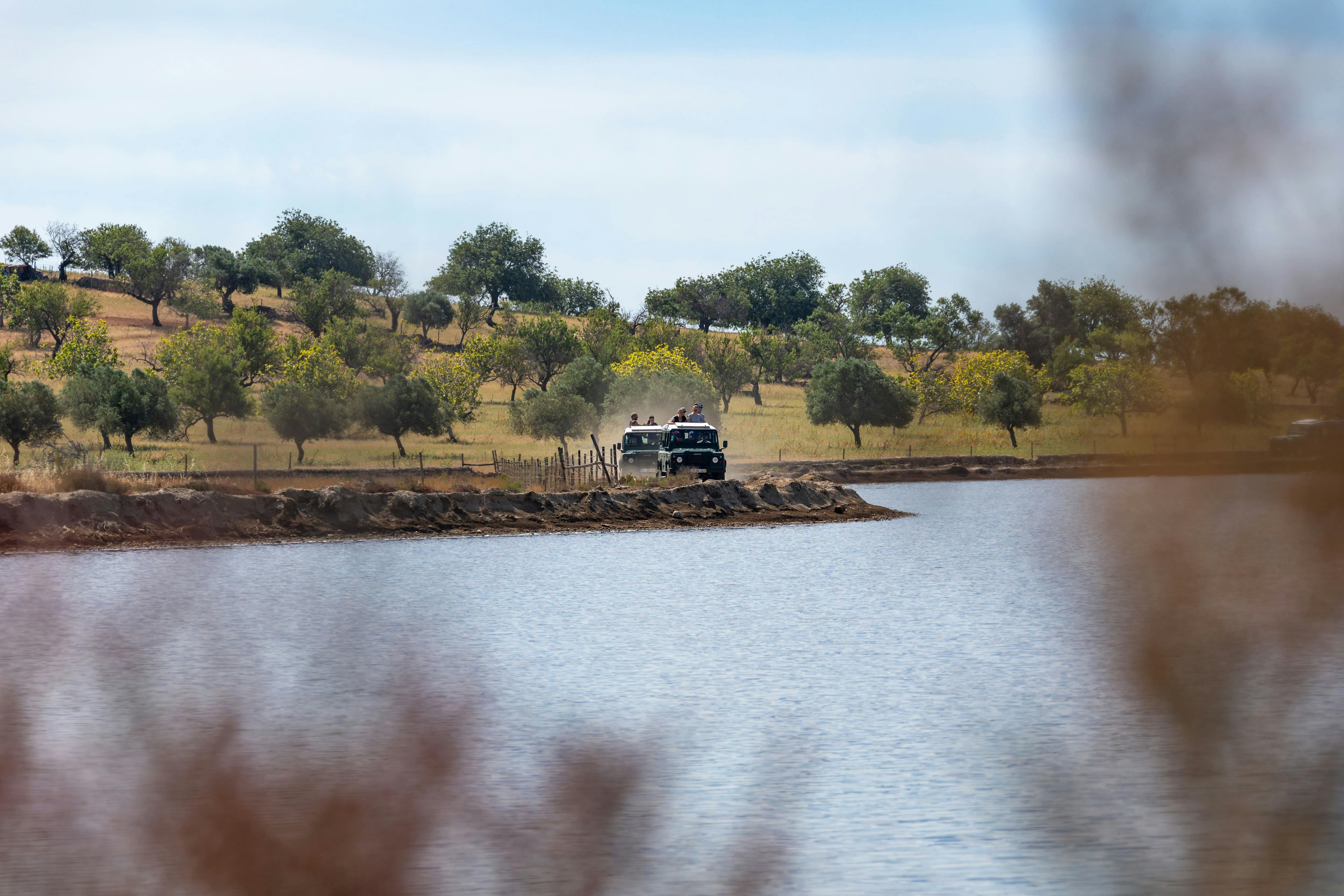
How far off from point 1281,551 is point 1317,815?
61cm

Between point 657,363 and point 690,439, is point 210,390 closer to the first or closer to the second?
point 657,363

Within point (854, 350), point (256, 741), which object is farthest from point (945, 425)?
point (256, 741)

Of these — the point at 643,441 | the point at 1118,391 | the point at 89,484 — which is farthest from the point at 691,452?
the point at 1118,391

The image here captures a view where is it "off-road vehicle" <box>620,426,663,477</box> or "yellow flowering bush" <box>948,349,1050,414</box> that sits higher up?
"yellow flowering bush" <box>948,349,1050,414</box>

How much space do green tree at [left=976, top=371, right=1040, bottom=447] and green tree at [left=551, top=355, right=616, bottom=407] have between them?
26913 mm

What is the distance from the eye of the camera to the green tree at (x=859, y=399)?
9025 centimetres

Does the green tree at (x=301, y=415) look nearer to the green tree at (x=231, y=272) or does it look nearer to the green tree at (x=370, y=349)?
the green tree at (x=370, y=349)

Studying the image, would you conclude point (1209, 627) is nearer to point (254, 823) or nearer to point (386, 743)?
point (254, 823)

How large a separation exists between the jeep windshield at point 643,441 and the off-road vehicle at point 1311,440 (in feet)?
145

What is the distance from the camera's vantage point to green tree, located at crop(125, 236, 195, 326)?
13100 centimetres

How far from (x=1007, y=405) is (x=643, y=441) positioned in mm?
40692

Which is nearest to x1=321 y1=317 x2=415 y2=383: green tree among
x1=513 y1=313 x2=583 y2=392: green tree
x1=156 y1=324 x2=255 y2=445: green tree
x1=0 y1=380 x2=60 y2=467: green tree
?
x1=513 y1=313 x2=583 y2=392: green tree

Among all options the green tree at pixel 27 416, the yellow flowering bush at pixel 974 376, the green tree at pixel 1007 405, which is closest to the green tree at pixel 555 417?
the green tree at pixel 1007 405

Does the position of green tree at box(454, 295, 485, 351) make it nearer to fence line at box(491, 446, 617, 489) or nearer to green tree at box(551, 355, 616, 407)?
green tree at box(551, 355, 616, 407)
